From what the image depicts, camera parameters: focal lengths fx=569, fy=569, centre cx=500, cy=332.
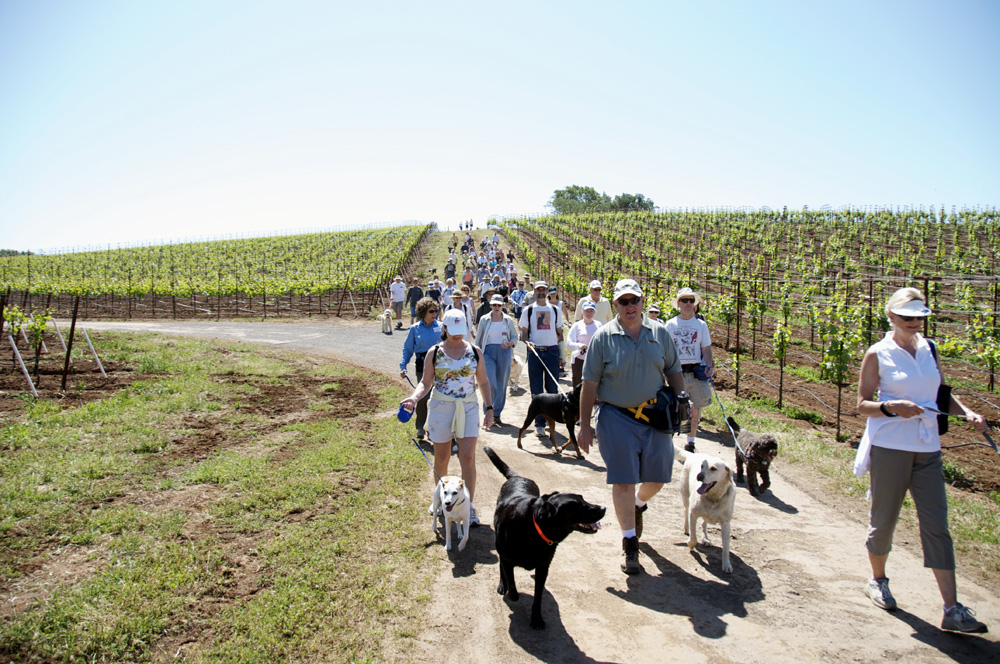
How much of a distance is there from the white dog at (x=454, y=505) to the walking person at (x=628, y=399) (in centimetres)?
100

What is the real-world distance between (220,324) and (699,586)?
22.9m

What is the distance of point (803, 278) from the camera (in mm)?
24797

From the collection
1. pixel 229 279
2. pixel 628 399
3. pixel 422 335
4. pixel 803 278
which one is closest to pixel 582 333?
pixel 422 335

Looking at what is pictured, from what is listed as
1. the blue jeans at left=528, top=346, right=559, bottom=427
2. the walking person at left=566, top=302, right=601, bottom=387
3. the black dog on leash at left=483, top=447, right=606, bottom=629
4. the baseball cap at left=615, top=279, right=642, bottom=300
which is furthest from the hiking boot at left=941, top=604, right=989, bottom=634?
the blue jeans at left=528, top=346, right=559, bottom=427

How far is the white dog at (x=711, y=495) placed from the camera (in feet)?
12.9

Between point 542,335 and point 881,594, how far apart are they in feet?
15.8

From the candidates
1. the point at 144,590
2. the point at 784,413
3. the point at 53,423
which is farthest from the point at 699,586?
the point at 53,423

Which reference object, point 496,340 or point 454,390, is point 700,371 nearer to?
point 496,340

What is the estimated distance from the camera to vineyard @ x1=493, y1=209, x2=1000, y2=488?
961 cm

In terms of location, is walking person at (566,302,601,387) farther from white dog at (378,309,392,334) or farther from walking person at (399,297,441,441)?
white dog at (378,309,392,334)

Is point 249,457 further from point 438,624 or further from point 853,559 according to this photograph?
point 853,559

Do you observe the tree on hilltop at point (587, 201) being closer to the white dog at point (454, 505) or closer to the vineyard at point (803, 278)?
the vineyard at point (803, 278)

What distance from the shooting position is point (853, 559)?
4070 millimetres

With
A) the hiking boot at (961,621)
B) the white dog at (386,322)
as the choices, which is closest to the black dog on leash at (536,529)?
the hiking boot at (961,621)
